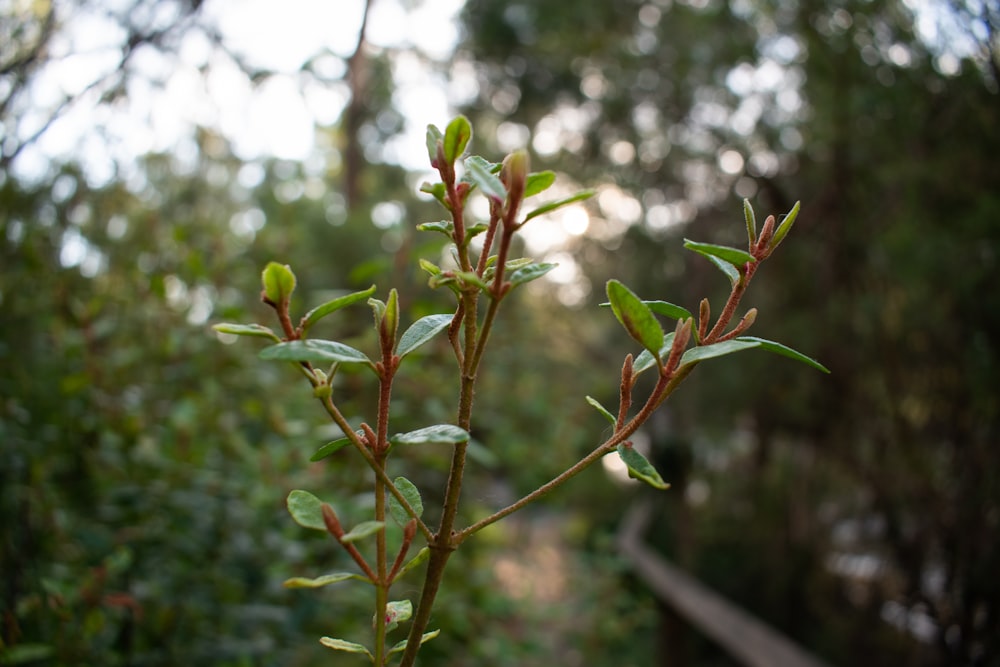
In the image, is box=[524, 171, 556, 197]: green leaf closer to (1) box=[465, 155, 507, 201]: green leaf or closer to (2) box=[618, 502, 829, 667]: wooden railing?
(1) box=[465, 155, 507, 201]: green leaf

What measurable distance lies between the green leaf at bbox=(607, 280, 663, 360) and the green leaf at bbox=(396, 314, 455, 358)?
10 centimetres

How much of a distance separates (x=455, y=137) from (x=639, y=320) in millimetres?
145

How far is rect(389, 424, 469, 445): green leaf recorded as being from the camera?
1.24 ft


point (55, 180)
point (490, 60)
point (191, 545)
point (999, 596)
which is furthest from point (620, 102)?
point (191, 545)

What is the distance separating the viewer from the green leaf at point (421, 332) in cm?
46

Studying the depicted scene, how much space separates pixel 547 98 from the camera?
541cm

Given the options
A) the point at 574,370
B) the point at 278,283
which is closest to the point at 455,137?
the point at 278,283

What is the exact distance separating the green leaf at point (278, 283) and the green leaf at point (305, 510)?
0.35ft

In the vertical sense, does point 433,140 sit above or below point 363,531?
above

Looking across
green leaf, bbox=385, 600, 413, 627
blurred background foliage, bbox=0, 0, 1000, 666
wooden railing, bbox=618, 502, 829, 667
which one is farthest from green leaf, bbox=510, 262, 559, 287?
wooden railing, bbox=618, 502, 829, 667

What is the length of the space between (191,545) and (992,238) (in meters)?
2.18

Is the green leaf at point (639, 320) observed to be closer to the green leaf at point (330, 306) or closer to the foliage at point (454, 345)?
the foliage at point (454, 345)

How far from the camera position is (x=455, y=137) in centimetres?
42

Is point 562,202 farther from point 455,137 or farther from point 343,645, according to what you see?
point 343,645
